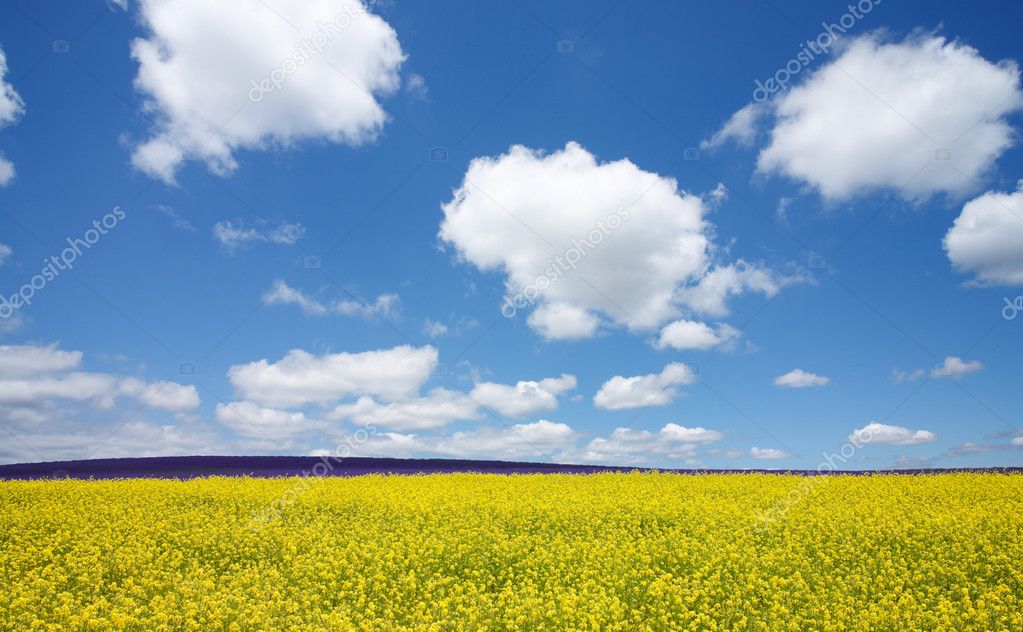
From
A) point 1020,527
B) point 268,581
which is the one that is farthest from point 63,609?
point 1020,527

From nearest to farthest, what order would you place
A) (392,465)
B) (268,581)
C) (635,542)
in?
(268,581)
(635,542)
(392,465)

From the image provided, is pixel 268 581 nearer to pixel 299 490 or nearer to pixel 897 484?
pixel 299 490

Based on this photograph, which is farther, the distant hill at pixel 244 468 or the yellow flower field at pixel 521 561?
the distant hill at pixel 244 468

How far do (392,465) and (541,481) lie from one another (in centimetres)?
976

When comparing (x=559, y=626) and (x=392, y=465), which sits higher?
(x=392, y=465)

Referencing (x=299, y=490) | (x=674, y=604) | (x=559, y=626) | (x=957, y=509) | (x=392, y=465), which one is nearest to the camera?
(x=559, y=626)

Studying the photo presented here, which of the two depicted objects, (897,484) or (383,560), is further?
(897,484)

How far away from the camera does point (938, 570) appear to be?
1020cm

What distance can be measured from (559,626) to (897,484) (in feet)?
48.2

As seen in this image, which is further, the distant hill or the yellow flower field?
the distant hill

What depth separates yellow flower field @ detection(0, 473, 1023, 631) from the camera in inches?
336

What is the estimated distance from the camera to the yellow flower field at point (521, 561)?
28.0ft

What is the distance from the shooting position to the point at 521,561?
35.1 ft

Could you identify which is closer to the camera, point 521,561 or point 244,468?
point 521,561
